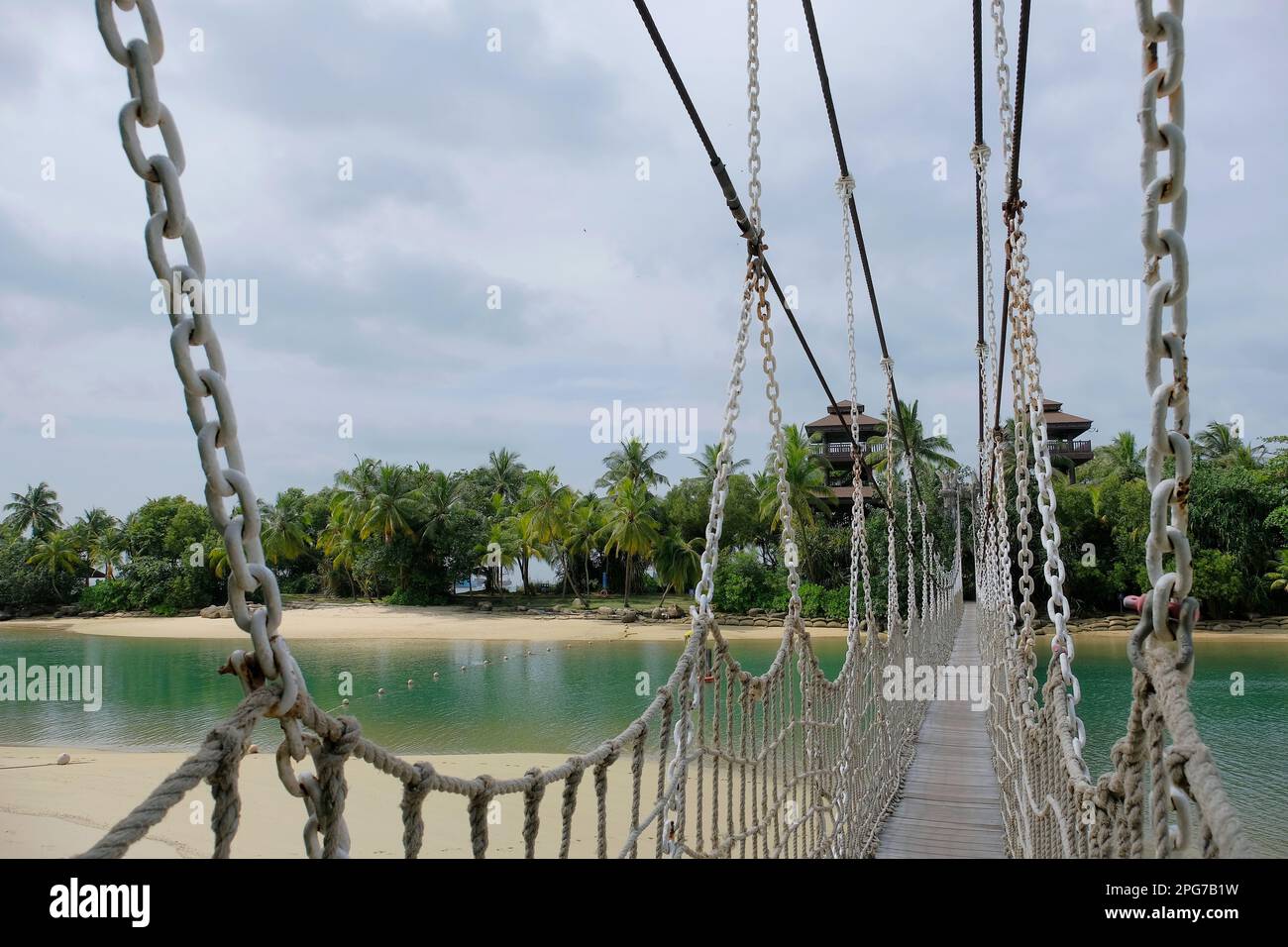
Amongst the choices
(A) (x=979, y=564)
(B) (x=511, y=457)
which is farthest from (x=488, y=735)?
(B) (x=511, y=457)

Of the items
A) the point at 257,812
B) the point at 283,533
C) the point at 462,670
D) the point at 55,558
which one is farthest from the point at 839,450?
the point at 55,558

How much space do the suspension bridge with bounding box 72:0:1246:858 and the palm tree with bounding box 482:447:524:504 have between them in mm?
24487

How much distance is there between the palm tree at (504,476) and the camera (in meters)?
28.4

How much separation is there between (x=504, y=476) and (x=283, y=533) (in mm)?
7143

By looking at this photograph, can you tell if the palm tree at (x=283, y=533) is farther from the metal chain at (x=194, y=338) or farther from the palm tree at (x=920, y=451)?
the metal chain at (x=194, y=338)

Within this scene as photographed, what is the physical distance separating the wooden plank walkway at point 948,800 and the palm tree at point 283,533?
23.4 meters

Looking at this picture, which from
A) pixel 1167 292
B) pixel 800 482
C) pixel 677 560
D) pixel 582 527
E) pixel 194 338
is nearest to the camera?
pixel 194 338

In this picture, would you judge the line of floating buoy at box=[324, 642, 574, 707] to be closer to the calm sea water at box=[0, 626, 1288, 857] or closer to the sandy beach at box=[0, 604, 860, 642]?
the calm sea water at box=[0, 626, 1288, 857]

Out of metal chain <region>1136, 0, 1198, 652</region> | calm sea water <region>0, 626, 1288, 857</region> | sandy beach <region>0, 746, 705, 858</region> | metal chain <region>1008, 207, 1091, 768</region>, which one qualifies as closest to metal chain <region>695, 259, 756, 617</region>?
metal chain <region>1008, 207, 1091, 768</region>

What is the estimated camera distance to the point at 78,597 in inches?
1094

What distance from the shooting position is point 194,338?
2.50 ft

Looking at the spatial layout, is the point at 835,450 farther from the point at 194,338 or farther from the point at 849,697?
the point at 194,338
